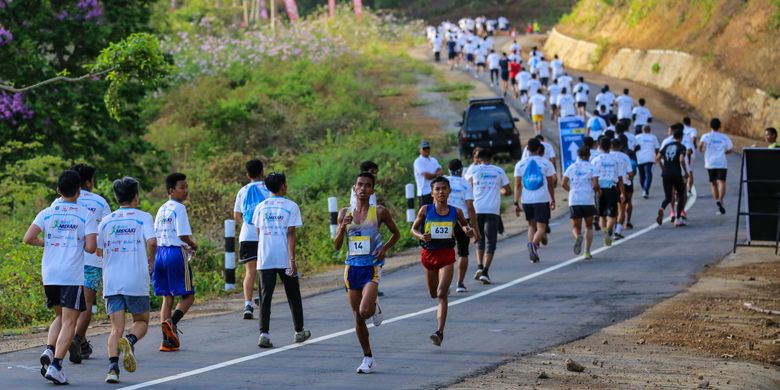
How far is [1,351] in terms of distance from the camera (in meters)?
13.5

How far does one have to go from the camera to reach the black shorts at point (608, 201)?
2183cm

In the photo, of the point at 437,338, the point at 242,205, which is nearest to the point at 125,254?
the point at 437,338

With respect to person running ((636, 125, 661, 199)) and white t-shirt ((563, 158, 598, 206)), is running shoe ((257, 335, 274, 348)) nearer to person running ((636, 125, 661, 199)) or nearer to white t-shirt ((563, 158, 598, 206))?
white t-shirt ((563, 158, 598, 206))

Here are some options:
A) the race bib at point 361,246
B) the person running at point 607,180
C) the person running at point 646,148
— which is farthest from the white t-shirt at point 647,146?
the race bib at point 361,246

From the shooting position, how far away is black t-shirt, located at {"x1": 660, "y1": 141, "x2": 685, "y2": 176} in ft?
78.9

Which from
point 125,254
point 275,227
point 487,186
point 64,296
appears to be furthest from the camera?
point 487,186

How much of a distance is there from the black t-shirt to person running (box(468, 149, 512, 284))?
22.1ft

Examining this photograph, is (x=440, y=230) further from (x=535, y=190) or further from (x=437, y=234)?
(x=535, y=190)

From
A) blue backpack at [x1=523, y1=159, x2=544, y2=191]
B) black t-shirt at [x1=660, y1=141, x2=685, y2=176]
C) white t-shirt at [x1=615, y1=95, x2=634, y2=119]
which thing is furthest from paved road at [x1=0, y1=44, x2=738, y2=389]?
white t-shirt at [x1=615, y1=95, x2=634, y2=119]

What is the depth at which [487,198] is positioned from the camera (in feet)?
60.2

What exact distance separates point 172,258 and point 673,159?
1349 cm

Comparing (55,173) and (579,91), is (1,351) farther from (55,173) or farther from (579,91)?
(579,91)

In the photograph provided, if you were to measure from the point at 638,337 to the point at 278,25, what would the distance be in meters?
55.5

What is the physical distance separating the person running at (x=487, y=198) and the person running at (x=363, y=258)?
6.35 meters
